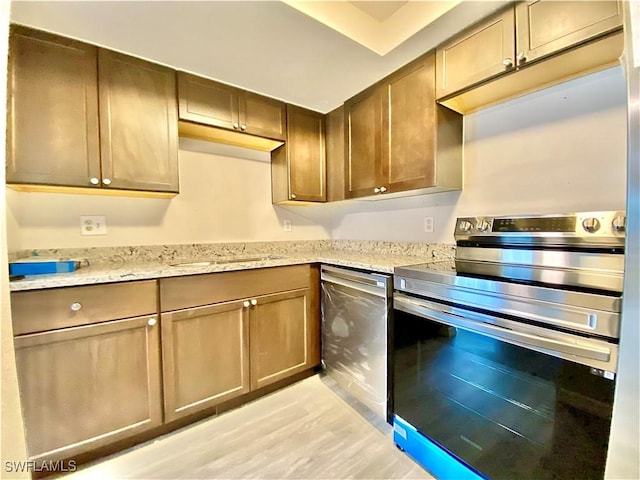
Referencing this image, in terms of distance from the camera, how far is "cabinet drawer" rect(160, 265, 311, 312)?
1.45 m

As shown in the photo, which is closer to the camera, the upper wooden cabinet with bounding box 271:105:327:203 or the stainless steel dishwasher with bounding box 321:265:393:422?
the stainless steel dishwasher with bounding box 321:265:393:422

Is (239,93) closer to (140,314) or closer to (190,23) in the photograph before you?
(190,23)

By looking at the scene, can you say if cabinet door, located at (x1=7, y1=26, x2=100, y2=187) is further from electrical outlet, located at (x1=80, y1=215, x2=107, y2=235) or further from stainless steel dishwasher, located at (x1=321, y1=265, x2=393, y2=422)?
stainless steel dishwasher, located at (x1=321, y1=265, x2=393, y2=422)

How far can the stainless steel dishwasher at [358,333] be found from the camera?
4.94 ft

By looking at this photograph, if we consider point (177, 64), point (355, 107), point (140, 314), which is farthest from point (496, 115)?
point (140, 314)

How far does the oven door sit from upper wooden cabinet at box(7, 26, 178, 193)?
66.7 inches

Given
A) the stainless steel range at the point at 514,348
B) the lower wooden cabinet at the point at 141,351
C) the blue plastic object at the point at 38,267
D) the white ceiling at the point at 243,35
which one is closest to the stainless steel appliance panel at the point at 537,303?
the stainless steel range at the point at 514,348

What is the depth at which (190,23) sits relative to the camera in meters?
1.30

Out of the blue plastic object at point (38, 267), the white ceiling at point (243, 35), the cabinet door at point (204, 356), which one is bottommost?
the cabinet door at point (204, 356)

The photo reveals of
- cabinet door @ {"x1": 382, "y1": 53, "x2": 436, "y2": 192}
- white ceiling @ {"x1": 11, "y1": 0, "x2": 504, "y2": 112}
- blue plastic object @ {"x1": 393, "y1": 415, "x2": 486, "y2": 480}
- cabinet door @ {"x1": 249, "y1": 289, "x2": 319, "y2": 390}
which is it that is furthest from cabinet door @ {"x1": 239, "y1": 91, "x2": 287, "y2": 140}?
blue plastic object @ {"x1": 393, "y1": 415, "x2": 486, "y2": 480}

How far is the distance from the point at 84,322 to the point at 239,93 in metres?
1.64

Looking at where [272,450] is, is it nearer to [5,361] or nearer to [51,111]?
[5,361]

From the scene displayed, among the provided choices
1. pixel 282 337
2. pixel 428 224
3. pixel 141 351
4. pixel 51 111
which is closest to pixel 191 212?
pixel 51 111

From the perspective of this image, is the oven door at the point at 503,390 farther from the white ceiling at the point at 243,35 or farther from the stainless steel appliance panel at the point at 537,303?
the white ceiling at the point at 243,35
